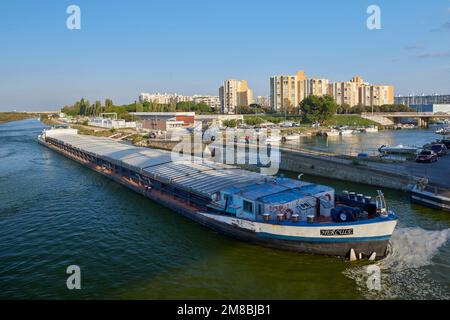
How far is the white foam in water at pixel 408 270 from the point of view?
12.3 m

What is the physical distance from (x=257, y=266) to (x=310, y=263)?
206 centimetres

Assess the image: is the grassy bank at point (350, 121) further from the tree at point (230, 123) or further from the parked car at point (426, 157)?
the parked car at point (426, 157)

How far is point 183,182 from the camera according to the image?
2127cm

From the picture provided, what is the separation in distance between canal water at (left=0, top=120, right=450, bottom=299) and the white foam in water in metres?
0.04

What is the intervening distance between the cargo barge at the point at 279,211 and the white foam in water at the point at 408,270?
2.75 ft

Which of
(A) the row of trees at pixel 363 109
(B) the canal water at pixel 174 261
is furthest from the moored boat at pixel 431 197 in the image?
(A) the row of trees at pixel 363 109

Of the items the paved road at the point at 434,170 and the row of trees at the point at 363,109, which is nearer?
the paved road at the point at 434,170

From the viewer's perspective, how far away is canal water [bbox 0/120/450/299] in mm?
12797

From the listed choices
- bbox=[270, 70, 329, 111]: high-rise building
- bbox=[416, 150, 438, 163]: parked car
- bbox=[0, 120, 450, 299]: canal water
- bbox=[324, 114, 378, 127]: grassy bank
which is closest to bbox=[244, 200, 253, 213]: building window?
bbox=[0, 120, 450, 299]: canal water

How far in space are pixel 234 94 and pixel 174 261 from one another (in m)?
173

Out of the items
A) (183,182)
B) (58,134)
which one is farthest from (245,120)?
(183,182)

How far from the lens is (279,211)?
52.0 ft
